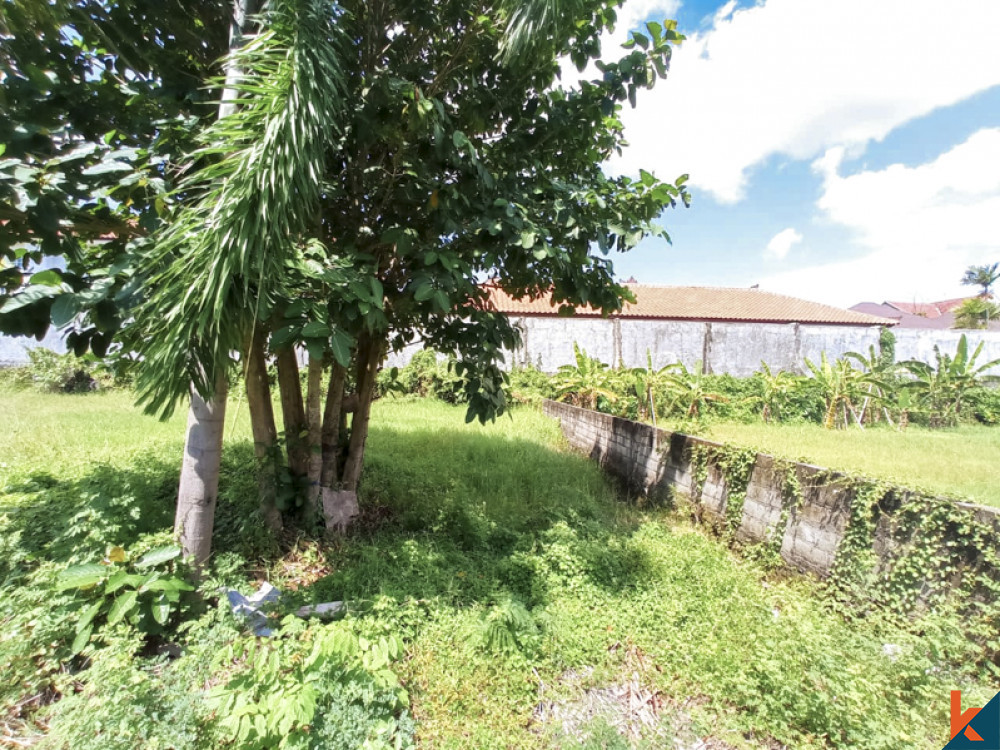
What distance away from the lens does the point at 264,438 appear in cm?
358

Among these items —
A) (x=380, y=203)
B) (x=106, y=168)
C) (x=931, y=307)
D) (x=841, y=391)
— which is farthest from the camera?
(x=931, y=307)

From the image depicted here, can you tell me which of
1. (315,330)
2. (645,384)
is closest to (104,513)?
(315,330)

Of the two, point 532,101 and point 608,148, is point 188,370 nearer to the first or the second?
point 532,101

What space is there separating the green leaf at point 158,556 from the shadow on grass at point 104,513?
0.81ft

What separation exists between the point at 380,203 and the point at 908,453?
→ 652 centimetres

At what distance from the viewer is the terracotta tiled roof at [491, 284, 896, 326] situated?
16.2 metres

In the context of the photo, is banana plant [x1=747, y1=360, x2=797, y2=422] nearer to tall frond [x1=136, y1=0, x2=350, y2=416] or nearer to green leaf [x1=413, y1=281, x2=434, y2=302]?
green leaf [x1=413, y1=281, x2=434, y2=302]

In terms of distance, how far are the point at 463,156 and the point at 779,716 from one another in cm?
347

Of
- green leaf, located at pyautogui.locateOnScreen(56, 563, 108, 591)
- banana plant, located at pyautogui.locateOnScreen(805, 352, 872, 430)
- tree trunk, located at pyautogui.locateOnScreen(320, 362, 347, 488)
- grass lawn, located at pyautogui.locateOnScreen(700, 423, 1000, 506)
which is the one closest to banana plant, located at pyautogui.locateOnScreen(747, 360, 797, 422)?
banana plant, located at pyautogui.locateOnScreen(805, 352, 872, 430)

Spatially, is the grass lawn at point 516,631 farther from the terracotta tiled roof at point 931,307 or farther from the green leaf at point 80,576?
the terracotta tiled roof at point 931,307

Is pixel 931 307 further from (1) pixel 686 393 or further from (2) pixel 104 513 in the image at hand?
(2) pixel 104 513

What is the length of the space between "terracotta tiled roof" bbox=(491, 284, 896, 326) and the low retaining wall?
1075 centimetres

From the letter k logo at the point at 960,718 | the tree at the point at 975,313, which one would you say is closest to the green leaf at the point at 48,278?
the letter k logo at the point at 960,718

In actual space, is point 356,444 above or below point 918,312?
below
